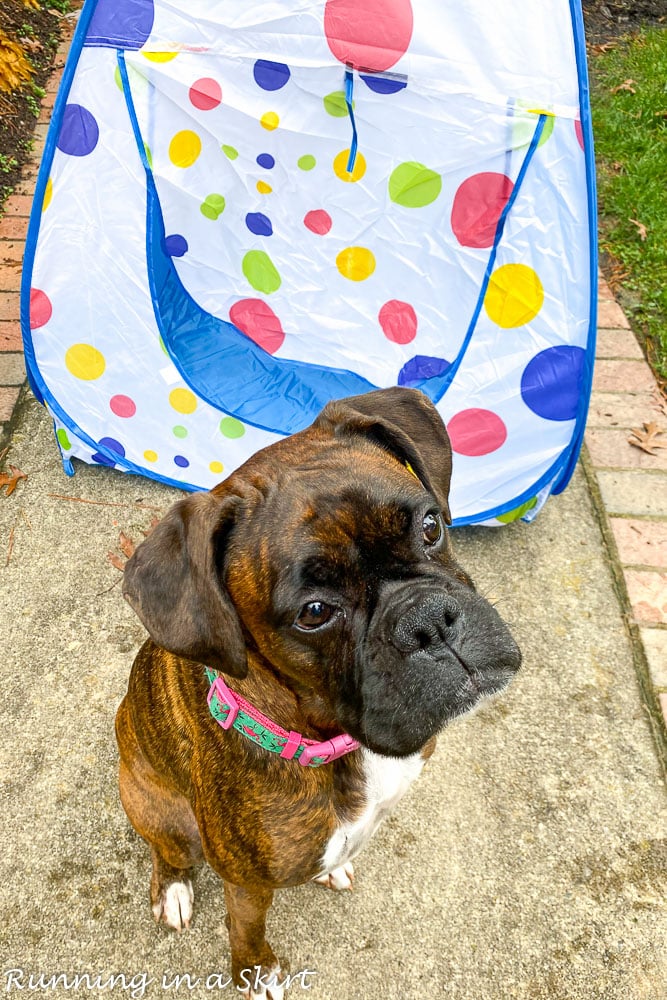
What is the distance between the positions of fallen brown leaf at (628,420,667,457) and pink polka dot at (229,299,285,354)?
2052 mm

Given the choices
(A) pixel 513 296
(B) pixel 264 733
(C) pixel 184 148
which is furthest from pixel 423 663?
(C) pixel 184 148

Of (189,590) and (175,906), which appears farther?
(175,906)

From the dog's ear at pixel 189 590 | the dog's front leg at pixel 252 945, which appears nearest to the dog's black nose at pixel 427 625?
the dog's ear at pixel 189 590

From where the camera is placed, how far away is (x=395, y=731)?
184 cm

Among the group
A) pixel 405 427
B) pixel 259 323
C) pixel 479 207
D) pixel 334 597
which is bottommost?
pixel 259 323

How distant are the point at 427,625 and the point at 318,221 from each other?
2.88m

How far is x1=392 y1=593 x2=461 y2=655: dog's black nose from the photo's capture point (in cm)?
175

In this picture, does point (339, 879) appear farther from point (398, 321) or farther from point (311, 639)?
point (398, 321)

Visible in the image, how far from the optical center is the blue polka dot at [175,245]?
4145 millimetres

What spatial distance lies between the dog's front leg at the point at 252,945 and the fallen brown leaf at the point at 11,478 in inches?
97.7

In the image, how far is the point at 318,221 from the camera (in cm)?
403

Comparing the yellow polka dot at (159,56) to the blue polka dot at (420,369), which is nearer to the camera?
the yellow polka dot at (159,56)

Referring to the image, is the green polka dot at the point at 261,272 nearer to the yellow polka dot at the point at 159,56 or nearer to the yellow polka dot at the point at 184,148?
the yellow polka dot at the point at 184,148

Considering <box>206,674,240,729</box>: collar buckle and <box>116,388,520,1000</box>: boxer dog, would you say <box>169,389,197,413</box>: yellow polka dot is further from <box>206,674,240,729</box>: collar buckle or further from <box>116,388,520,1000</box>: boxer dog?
<box>206,674,240,729</box>: collar buckle
